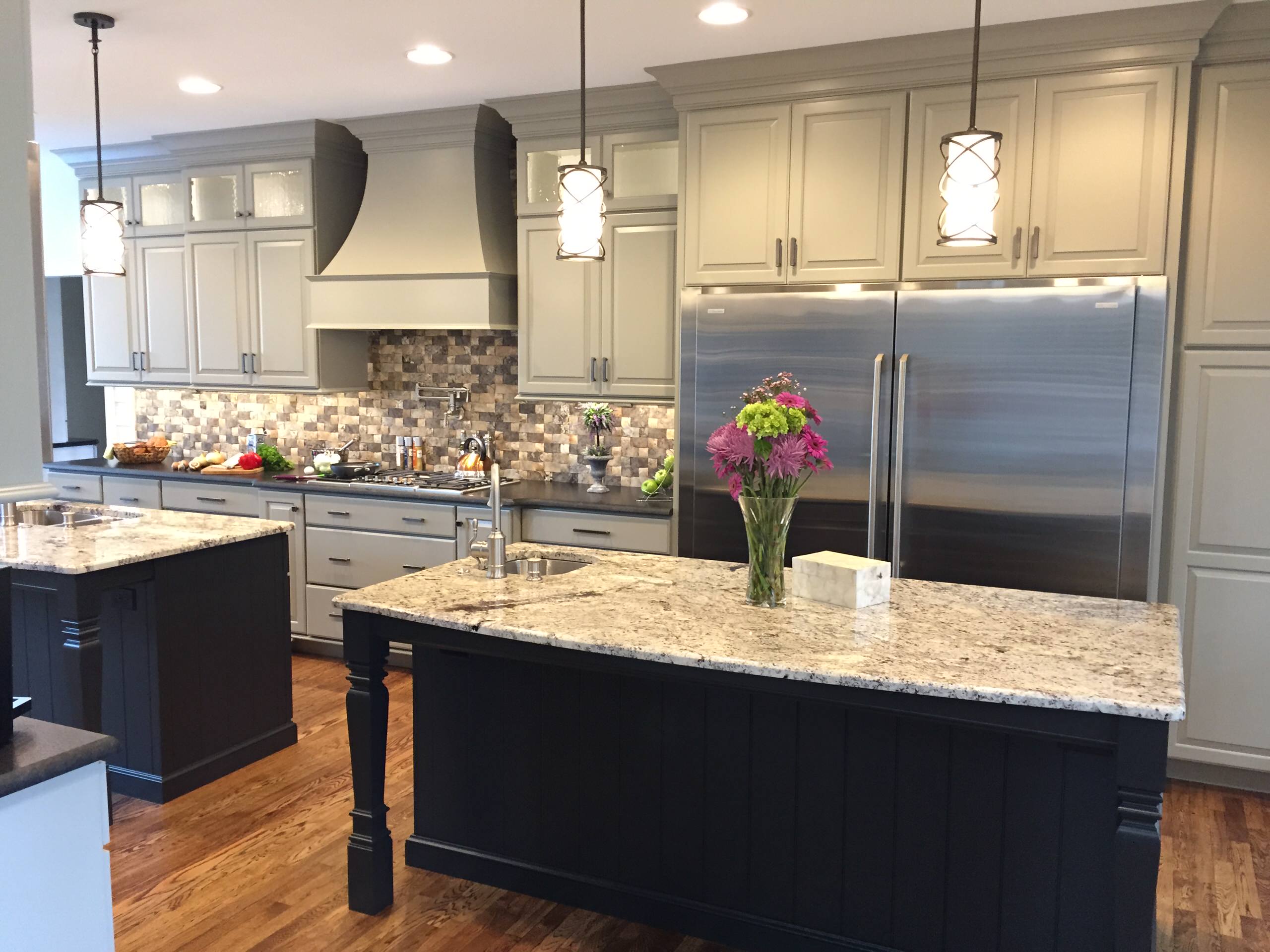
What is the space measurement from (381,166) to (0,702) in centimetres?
410

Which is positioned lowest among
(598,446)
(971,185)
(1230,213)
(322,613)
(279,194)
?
(322,613)

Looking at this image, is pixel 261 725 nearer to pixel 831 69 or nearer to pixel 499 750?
pixel 499 750

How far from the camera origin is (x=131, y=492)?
5.72 m

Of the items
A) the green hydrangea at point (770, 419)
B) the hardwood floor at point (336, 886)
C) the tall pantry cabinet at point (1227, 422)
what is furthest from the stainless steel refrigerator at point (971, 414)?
the green hydrangea at point (770, 419)

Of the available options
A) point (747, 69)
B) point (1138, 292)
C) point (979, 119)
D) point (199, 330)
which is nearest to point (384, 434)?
point (199, 330)

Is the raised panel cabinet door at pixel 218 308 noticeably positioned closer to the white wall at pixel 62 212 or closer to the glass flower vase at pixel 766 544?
the white wall at pixel 62 212

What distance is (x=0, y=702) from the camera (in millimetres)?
1601

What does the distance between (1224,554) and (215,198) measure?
5231 millimetres

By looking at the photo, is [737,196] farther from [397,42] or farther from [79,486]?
[79,486]

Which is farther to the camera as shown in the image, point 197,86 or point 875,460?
point 197,86

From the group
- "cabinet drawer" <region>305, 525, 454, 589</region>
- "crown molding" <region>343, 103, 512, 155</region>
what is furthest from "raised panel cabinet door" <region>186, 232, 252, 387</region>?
"cabinet drawer" <region>305, 525, 454, 589</region>

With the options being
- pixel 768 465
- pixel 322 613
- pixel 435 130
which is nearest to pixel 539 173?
pixel 435 130

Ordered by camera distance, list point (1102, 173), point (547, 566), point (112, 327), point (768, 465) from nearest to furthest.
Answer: point (768, 465)
point (547, 566)
point (1102, 173)
point (112, 327)

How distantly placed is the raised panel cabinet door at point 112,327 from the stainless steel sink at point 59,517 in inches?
87.0
